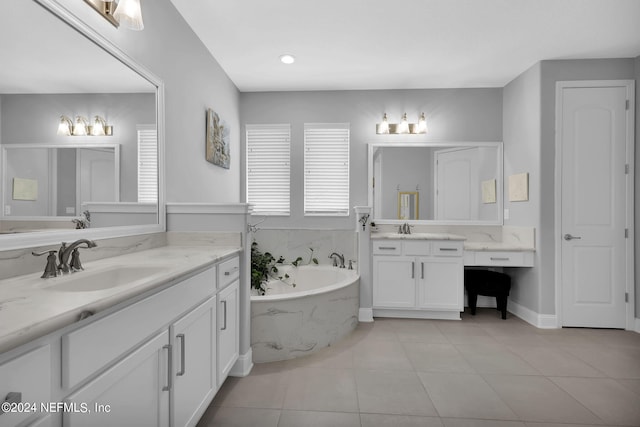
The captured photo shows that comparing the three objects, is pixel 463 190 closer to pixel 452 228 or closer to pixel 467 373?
pixel 452 228

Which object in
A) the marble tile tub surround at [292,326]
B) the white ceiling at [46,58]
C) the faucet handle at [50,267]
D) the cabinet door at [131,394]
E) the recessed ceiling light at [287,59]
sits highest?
the recessed ceiling light at [287,59]

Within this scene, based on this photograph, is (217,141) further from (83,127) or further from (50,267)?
(50,267)

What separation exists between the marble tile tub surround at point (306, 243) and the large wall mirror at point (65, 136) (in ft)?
6.40

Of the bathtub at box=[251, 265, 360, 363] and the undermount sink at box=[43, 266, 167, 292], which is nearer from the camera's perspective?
the undermount sink at box=[43, 266, 167, 292]

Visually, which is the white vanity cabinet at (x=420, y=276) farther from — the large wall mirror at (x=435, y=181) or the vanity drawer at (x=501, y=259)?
the large wall mirror at (x=435, y=181)

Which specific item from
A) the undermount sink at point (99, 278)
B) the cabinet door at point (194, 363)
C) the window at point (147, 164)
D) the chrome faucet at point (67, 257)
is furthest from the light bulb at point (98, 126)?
the cabinet door at point (194, 363)

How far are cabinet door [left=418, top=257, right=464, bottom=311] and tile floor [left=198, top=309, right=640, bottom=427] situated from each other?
1.31 ft

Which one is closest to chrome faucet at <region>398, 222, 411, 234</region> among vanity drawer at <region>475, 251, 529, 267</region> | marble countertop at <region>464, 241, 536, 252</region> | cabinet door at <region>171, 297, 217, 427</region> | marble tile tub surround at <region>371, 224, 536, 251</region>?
marble tile tub surround at <region>371, 224, 536, 251</region>

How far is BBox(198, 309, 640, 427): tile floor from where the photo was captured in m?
1.76

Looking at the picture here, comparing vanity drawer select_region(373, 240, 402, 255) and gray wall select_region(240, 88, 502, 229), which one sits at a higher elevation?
gray wall select_region(240, 88, 502, 229)

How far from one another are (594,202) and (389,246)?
203 centimetres

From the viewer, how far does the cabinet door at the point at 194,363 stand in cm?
133

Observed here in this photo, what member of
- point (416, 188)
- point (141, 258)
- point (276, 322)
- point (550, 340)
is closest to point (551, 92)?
point (416, 188)

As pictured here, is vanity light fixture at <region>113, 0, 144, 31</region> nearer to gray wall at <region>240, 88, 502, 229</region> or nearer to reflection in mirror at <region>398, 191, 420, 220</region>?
gray wall at <region>240, 88, 502, 229</region>
